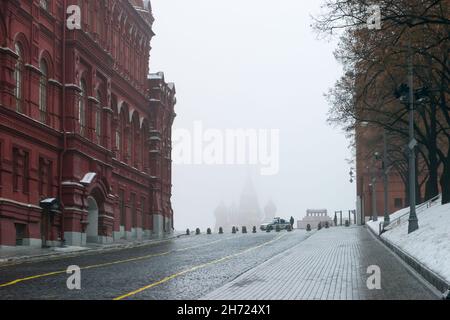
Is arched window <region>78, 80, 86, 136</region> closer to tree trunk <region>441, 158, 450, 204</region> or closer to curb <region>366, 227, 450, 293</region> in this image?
tree trunk <region>441, 158, 450, 204</region>

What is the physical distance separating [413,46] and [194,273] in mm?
15747

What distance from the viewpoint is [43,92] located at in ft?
128

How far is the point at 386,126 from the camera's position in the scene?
41438mm

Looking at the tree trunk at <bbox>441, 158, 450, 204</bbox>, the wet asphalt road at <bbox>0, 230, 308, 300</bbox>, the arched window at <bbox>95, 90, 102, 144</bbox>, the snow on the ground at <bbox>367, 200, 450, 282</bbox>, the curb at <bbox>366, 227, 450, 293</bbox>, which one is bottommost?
the wet asphalt road at <bbox>0, 230, 308, 300</bbox>

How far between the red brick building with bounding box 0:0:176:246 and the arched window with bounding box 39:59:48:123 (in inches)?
2.2

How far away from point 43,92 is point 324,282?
83.7 feet

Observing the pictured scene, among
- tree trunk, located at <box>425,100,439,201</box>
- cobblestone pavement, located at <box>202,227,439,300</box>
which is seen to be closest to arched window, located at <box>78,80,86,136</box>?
tree trunk, located at <box>425,100,439,201</box>

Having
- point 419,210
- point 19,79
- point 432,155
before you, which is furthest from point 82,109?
point 419,210

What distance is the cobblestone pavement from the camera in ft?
49.6

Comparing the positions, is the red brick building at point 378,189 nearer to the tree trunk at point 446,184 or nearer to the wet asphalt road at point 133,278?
the tree trunk at point 446,184

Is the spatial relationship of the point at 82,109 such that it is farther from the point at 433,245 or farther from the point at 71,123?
the point at 433,245

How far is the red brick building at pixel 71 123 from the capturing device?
34.5 metres
